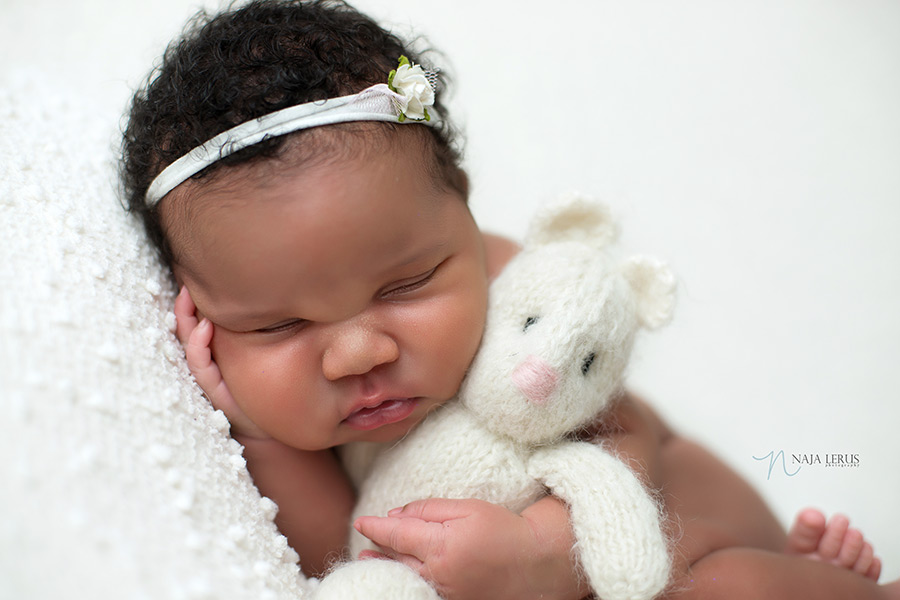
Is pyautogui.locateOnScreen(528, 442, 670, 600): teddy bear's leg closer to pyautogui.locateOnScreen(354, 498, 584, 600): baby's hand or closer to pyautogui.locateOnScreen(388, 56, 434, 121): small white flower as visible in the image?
pyautogui.locateOnScreen(354, 498, 584, 600): baby's hand

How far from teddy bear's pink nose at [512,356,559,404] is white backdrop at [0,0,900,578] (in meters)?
0.84

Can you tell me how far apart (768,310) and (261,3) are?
146 cm

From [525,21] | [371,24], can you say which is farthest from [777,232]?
[371,24]

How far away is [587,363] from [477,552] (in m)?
0.30

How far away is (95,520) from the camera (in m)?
0.73

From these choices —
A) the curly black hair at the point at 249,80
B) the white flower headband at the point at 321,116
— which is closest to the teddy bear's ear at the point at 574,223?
the curly black hair at the point at 249,80

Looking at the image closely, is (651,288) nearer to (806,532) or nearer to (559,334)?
(559,334)

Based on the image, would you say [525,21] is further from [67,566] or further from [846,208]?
[67,566]

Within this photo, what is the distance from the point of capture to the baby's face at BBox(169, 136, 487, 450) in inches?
37.4

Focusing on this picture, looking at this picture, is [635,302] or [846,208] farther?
[846,208]

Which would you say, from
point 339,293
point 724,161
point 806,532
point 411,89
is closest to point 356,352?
point 339,293

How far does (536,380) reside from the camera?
0.97m

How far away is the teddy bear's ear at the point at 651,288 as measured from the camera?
3.66 feet

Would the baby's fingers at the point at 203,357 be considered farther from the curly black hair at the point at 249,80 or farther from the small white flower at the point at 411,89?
the small white flower at the point at 411,89
